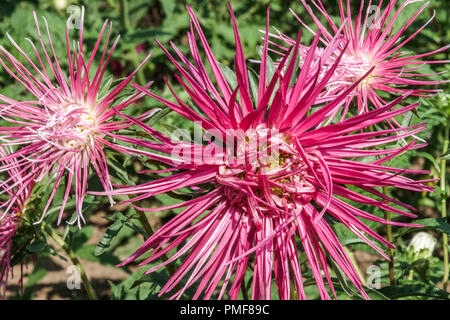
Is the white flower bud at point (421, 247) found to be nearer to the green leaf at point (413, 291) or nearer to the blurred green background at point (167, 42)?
the blurred green background at point (167, 42)

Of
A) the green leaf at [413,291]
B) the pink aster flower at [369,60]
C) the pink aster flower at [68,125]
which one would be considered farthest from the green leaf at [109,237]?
the green leaf at [413,291]

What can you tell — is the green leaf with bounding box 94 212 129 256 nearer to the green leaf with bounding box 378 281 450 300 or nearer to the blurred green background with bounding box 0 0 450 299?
the blurred green background with bounding box 0 0 450 299

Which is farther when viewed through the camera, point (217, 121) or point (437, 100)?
point (437, 100)

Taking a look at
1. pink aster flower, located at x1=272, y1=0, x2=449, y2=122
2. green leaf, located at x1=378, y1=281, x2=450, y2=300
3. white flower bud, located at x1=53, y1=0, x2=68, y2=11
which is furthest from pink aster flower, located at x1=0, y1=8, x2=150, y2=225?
white flower bud, located at x1=53, y1=0, x2=68, y2=11

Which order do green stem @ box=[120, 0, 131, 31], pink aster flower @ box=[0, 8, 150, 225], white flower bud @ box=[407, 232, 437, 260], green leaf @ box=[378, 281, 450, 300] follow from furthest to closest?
green stem @ box=[120, 0, 131, 31]
white flower bud @ box=[407, 232, 437, 260]
green leaf @ box=[378, 281, 450, 300]
pink aster flower @ box=[0, 8, 150, 225]

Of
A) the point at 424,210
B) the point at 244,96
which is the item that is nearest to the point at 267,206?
the point at 244,96

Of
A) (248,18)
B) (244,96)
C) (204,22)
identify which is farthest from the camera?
(248,18)

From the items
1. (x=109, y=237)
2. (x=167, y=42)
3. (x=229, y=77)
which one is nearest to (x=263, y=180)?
(x=229, y=77)
